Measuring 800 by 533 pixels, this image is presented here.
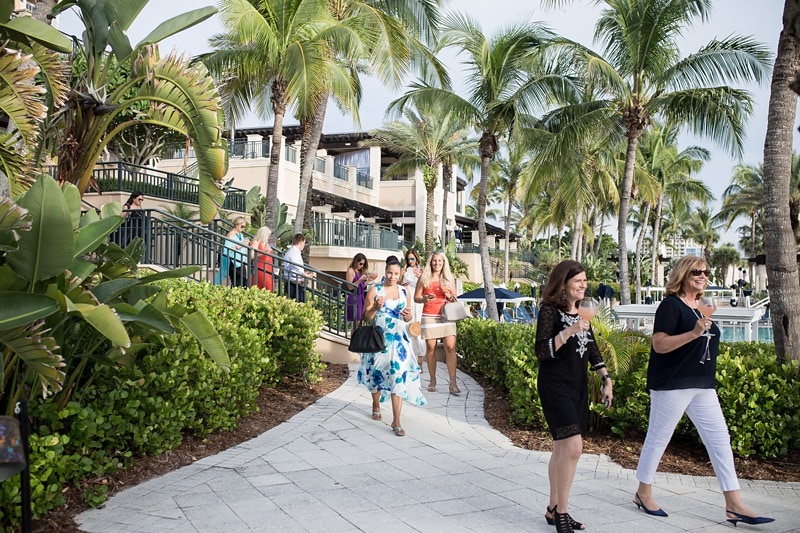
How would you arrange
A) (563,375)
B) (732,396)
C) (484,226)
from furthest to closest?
(484,226)
(732,396)
(563,375)

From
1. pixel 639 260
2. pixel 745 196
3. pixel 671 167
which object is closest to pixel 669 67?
pixel 639 260

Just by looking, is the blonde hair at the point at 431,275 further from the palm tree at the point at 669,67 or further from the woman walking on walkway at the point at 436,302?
the palm tree at the point at 669,67

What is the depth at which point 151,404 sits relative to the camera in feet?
17.2

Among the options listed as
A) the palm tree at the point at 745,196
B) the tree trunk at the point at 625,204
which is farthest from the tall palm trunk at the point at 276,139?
the palm tree at the point at 745,196

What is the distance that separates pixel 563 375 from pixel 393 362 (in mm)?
2892

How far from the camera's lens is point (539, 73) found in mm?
17859

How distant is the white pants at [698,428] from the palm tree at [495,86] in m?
12.3

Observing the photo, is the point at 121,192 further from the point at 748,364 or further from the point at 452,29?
the point at 748,364

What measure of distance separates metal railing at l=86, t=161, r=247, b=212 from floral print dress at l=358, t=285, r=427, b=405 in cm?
1270

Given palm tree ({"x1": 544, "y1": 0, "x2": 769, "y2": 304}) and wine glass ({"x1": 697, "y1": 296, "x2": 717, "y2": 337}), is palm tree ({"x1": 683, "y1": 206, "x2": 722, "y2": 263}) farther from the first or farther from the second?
wine glass ({"x1": 697, "y1": 296, "x2": 717, "y2": 337})

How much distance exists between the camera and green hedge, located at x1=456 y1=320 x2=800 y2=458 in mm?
5883

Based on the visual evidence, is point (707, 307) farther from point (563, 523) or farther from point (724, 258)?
point (724, 258)

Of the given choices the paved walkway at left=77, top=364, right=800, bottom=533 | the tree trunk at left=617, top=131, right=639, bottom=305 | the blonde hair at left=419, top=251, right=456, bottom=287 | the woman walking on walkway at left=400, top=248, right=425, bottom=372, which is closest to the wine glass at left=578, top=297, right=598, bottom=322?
the paved walkway at left=77, top=364, right=800, bottom=533

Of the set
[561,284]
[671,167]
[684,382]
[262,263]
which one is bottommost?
[684,382]
